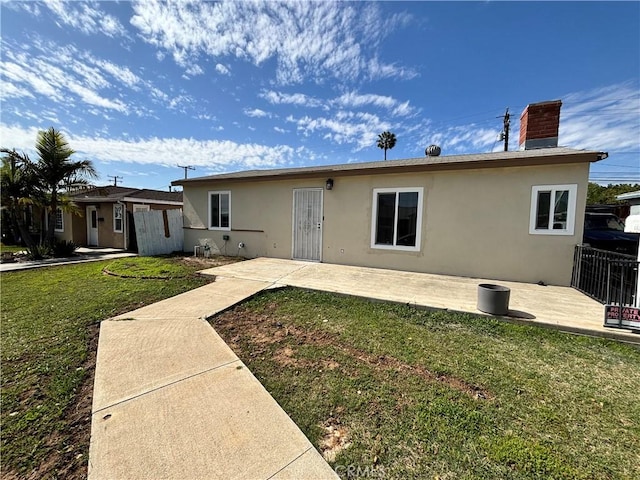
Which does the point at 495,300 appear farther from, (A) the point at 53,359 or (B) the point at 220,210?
(B) the point at 220,210

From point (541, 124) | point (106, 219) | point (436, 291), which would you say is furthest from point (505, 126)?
point (106, 219)

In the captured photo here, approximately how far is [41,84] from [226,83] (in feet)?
18.4

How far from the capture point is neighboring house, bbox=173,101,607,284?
592 centimetres

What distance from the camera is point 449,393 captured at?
239 cm

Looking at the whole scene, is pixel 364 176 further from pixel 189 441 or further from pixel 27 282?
pixel 27 282

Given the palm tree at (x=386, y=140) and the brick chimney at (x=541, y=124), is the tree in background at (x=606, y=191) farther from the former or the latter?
the brick chimney at (x=541, y=124)

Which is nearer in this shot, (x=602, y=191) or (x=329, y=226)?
(x=329, y=226)

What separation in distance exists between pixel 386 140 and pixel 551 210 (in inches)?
1148

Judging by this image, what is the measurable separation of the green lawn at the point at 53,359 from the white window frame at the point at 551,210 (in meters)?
8.02

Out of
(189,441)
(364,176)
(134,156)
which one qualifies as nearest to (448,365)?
(189,441)

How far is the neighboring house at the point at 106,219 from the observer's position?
40.4 feet

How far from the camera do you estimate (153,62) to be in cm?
848

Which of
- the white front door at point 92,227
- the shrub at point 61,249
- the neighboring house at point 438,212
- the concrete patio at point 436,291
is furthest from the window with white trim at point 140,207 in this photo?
the concrete patio at point 436,291

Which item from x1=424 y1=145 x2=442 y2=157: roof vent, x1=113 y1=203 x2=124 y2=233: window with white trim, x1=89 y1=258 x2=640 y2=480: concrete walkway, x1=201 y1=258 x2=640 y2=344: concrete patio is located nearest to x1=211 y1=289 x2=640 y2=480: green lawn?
x1=89 y1=258 x2=640 y2=480: concrete walkway
